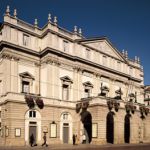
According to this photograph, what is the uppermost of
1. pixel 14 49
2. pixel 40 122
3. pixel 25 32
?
pixel 25 32

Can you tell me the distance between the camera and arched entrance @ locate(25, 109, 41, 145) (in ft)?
116

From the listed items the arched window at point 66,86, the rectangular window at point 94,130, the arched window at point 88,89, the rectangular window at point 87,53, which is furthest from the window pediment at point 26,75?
the rectangular window at point 94,130

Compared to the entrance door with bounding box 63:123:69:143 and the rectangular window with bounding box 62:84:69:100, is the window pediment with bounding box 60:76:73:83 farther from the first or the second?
the entrance door with bounding box 63:123:69:143

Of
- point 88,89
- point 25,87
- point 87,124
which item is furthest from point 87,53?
point 25,87

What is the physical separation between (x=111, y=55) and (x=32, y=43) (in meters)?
16.0

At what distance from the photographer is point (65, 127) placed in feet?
130

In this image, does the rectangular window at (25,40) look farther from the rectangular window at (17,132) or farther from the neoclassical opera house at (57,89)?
the rectangular window at (17,132)

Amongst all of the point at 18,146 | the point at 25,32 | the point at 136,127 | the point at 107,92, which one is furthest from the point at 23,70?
the point at 136,127

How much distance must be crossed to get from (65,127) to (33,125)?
5.66 m

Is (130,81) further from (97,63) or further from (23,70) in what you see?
(23,70)

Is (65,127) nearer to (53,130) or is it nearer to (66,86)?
(53,130)

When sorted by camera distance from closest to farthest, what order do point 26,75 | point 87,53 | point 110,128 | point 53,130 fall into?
point 53,130 < point 26,75 < point 110,128 < point 87,53

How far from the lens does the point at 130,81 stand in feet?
175

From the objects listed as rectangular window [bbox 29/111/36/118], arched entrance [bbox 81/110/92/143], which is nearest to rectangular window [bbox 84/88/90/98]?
arched entrance [bbox 81/110/92/143]
